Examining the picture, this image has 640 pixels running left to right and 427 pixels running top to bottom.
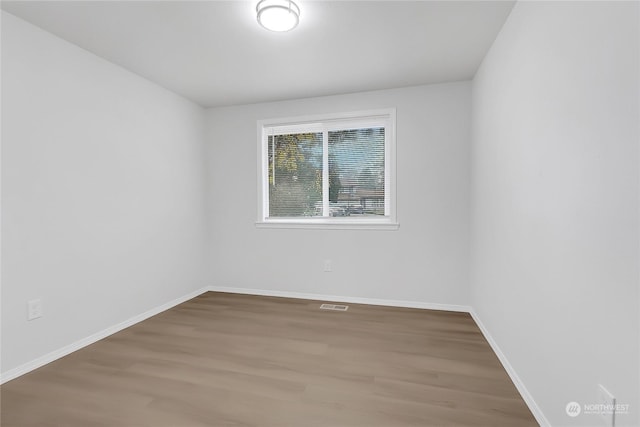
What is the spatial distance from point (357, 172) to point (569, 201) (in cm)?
233

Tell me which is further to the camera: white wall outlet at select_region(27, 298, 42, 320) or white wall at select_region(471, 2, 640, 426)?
white wall outlet at select_region(27, 298, 42, 320)

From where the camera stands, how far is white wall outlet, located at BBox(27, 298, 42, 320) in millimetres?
2049

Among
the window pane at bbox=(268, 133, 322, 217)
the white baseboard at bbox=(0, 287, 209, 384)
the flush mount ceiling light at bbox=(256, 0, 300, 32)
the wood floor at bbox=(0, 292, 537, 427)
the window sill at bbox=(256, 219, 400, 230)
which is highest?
the flush mount ceiling light at bbox=(256, 0, 300, 32)

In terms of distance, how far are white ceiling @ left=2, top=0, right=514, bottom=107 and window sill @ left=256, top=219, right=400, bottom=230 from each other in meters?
1.47

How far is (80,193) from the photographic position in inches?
93.8

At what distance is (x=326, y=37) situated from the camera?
223 centimetres

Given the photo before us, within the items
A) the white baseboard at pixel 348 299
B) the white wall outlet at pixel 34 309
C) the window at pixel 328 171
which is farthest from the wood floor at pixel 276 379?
the window at pixel 328 171

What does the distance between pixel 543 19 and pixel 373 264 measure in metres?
2.48

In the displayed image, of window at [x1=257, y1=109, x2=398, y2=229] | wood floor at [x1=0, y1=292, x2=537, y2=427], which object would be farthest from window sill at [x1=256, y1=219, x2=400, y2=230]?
wood floor at [x1=0, y1=292, x2=537, y2=427]

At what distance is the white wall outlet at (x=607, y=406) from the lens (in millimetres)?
1013

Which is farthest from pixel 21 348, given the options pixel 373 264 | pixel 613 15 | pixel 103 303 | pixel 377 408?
pixel 613 15

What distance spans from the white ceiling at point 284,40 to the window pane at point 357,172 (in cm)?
57

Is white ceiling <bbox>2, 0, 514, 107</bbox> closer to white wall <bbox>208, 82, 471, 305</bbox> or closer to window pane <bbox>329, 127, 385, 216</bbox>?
white wall <bbox>208, 82, 471, 305</bbox>

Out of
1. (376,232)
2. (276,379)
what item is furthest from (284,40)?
(276,379)
